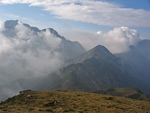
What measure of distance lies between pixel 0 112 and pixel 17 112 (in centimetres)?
341

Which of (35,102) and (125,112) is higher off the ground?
(35,102)

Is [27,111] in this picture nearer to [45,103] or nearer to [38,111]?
[38,111]


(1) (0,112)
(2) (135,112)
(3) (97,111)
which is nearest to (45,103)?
(1) (0,112)

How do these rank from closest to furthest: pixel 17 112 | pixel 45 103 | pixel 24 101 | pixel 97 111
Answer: pixel 17 112 → pixel 97 111 → pixel 45 103 → pixel 24 101

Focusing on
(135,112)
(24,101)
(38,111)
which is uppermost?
(24,101)

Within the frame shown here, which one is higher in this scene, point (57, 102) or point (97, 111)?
point (57, 102)

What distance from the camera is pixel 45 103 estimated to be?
39.5 meters

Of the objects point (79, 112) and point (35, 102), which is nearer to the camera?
point (79, 112)

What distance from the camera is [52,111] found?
1260 inches

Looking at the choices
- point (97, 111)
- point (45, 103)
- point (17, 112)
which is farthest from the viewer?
point (45, 103)

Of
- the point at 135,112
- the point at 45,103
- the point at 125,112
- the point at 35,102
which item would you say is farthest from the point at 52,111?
the point at 135,112

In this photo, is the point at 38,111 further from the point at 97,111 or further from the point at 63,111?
the point at 97,111

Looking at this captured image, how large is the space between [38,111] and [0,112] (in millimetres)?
7340

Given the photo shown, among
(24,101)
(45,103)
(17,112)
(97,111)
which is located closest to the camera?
(17,112)
